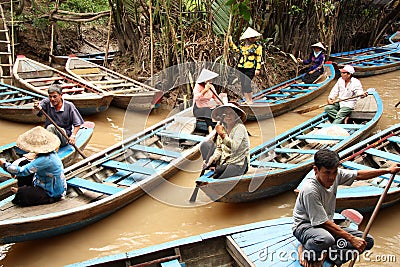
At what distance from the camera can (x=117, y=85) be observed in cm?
770

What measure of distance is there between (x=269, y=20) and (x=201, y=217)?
579 cm

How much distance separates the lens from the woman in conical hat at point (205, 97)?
5520mm

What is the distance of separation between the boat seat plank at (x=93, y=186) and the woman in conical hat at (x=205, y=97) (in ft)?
6.30

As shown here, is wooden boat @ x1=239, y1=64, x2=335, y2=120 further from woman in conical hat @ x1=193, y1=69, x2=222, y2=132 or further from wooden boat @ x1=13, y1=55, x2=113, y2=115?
wooden boat @ x1=13, y1=55, x2=113, y2=115

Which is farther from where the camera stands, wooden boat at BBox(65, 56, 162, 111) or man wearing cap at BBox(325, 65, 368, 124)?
wooden boat at BBox(65, 56, 162, 111)

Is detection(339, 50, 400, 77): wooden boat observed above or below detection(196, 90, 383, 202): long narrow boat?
above

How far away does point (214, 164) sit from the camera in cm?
433

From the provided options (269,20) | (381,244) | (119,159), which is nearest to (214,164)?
(119,159)

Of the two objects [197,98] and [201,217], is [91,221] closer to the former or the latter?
[201,217]

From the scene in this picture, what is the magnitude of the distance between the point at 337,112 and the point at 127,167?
326cm

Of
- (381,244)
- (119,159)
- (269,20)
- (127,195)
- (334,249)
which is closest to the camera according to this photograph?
(334,249)

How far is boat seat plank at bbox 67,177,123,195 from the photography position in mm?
3994

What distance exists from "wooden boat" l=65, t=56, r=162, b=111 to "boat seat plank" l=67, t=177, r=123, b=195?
3.04 m

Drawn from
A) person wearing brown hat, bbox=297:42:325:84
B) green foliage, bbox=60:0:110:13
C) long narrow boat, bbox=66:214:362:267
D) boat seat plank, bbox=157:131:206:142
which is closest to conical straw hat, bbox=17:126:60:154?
long narrow boat, bbox=66:214:362:267
